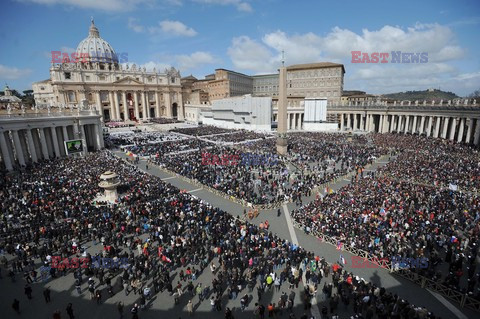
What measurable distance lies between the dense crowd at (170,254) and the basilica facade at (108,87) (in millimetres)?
67111

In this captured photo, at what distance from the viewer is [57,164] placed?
97.1ft

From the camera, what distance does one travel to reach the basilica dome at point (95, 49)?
96375mm

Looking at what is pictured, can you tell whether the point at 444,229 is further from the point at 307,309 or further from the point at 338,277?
the point at 307,309

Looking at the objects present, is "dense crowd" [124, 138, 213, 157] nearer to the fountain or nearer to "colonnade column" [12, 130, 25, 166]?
"colonnade column" [12, 130, 25, 166]

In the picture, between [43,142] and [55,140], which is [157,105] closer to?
[55,140]

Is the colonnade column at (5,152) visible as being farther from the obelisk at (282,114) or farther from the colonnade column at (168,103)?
the colonnade column at (168,103)

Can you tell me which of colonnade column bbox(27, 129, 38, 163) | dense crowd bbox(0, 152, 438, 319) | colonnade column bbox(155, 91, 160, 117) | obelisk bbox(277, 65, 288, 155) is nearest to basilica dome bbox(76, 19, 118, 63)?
colonnade column bbox(155, 91, 160, 117)

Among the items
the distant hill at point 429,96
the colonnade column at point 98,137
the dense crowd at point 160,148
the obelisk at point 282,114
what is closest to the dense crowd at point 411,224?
the obelisk at point 282,114

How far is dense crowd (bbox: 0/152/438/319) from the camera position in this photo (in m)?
10.3

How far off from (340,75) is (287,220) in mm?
72995

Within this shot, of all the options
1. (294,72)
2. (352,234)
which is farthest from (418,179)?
(294,72)

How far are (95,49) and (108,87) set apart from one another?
26.2 meters

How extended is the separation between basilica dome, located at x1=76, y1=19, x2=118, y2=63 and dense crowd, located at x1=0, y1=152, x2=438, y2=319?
93.0 m

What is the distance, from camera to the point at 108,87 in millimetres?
83250
